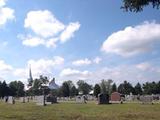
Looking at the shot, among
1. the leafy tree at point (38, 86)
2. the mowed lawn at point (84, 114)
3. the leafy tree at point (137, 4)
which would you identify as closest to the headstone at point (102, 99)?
the mowed lawn at point (84, 114)

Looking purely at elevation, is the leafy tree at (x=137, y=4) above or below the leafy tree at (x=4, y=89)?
below

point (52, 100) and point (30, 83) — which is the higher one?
point (30, 83)

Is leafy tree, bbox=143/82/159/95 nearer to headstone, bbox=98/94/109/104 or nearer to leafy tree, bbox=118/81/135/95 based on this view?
leafy tree, bbox=118/81/135/95

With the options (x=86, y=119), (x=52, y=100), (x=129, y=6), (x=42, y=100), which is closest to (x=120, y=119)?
(x=86, y=119)

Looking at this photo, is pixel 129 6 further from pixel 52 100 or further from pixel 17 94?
pixel 17 94

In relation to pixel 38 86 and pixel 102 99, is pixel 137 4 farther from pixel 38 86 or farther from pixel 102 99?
pixel 38 86

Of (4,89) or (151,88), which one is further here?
(151,88)

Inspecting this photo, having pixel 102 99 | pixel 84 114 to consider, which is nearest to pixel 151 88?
pixel 102 99

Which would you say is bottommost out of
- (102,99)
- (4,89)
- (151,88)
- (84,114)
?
(84,114)

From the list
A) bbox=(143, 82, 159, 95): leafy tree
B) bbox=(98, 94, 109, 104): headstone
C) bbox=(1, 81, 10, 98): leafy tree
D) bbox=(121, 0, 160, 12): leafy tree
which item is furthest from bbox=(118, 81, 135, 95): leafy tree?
bbox=(121, 0, 160, 12): leafy tree

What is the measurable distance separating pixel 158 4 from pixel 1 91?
171438mm

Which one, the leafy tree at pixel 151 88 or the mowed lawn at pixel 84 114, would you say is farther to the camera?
the leafy tree at pixel 151 88

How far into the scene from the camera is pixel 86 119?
93.1ft

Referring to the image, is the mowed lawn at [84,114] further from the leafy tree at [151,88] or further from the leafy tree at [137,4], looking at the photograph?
the leafy tree at [151,88]
